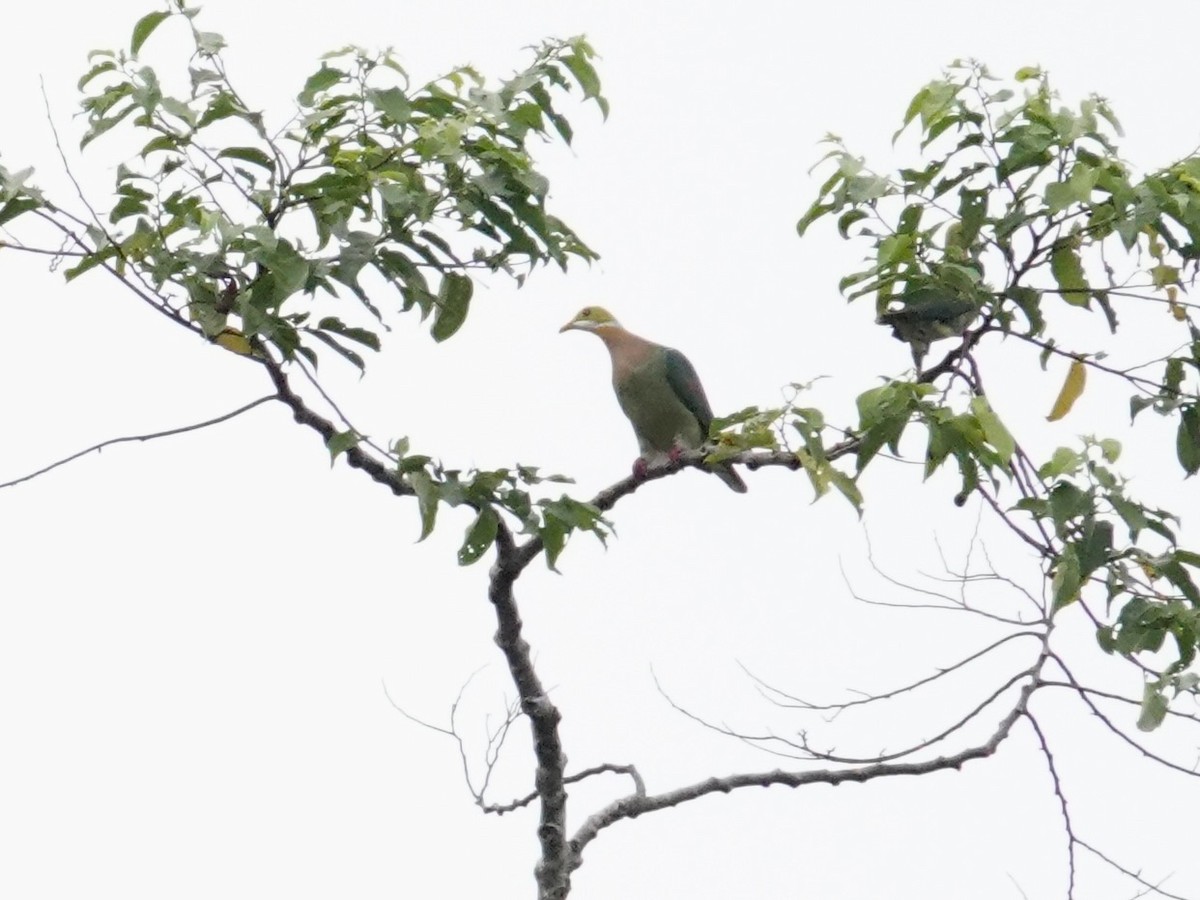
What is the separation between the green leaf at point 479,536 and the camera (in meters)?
2.79

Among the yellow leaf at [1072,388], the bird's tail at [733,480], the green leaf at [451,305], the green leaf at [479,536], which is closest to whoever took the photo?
the green leaf at [479,536]

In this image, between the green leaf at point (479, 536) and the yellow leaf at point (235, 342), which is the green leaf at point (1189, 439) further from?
the yellow leaf at point (235, 342)

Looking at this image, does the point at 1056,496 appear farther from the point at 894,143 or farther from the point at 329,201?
the point at 329,201

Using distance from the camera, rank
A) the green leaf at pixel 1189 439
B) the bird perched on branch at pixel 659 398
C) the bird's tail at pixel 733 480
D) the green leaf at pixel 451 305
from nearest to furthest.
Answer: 1. the green leaf at pixel 451 305
2. the green leaf at pixel 1189 439
3. the bird perched on branch at pixel 659 398
4. the bird's tail at pixel 733 480

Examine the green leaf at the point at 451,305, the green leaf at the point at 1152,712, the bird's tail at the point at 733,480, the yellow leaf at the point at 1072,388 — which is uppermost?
the bird's tail at the point at 733,480

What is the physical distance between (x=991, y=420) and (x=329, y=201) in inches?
47.0

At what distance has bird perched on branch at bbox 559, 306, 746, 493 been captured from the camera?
548 cm

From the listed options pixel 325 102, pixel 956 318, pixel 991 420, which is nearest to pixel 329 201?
pixel 325 102

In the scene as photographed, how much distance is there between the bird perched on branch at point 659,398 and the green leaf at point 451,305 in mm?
2423

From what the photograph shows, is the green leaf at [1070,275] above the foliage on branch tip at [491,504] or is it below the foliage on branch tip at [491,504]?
above

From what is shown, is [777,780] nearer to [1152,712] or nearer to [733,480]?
[1152,712]

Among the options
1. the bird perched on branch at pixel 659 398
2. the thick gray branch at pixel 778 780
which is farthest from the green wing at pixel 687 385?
the thick gray branch at pixel 778 780

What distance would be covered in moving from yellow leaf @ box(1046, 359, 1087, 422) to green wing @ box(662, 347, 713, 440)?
2.08 metres

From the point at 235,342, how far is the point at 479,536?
604 mm
